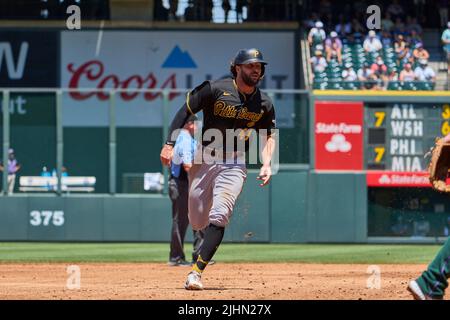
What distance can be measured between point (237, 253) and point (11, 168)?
5866 millimetres

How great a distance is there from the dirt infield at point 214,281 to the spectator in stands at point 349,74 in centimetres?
928

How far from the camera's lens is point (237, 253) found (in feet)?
57.2

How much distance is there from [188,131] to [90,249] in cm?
579

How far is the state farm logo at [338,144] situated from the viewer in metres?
21.5

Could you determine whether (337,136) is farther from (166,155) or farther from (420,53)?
(166,155)

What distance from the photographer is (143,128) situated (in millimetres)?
21578

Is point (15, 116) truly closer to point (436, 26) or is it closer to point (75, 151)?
point (75, 151)

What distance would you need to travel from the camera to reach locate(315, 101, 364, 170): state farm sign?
21.5 meters

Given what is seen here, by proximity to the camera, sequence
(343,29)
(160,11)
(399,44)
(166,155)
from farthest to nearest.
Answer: (160,11), (343,29), (399,44), (166,155)

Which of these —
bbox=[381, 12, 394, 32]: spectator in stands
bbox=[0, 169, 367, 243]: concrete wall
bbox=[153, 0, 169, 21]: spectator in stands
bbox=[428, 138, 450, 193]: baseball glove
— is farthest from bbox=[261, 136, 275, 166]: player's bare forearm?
bbox=[153, 0, 169, 21]: spectator in stands

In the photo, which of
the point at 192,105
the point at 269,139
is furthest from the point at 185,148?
the point at 192,105

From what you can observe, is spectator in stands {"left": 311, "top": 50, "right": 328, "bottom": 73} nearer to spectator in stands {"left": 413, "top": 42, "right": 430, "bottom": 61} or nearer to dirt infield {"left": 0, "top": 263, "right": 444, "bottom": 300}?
spectator in stands {"left": 413, "top": 42, "right": 430, "bottom": 61}

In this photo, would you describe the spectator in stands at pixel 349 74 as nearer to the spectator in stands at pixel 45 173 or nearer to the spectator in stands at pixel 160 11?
the spectator in stands at pixel 160 11

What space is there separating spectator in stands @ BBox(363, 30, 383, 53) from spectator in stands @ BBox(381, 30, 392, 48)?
0.16 meters
